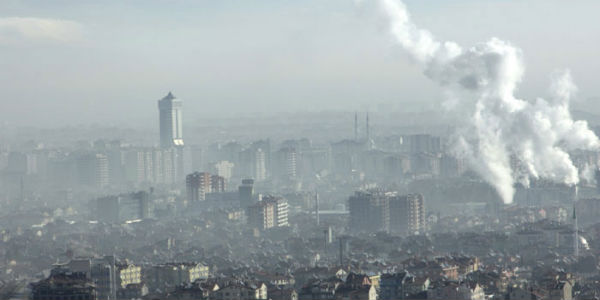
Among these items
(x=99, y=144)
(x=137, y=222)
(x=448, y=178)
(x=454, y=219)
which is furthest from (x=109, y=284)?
(x=99, y=144)

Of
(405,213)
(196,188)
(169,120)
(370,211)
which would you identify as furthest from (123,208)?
(169,120)

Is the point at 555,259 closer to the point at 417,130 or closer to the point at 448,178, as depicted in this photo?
the point at 448,178

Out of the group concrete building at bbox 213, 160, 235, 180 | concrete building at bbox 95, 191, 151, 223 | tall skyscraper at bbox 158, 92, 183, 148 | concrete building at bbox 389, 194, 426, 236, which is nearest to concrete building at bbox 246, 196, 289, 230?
concrete building at bbox 389, 194, 426, 236

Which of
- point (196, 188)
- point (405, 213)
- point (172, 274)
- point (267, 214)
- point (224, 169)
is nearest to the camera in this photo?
point (172, 274)

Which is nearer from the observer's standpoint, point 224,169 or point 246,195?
point 246,195

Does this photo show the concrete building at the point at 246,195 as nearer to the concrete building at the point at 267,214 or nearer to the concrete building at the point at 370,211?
the concrete building at the point at 267,214

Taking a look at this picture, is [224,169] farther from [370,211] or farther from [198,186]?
[370,211]

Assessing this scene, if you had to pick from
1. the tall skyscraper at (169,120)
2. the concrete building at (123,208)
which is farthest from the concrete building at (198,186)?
the tall skyscraper at (169,120)

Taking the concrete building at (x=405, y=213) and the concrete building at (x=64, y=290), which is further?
the concrete building at (x=405, y=213)

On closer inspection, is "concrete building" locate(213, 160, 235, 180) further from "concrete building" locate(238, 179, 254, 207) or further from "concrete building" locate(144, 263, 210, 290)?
"concrete building" locate(144, 263, 210, 290)

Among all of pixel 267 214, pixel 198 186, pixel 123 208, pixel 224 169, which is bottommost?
pixel 267 214
